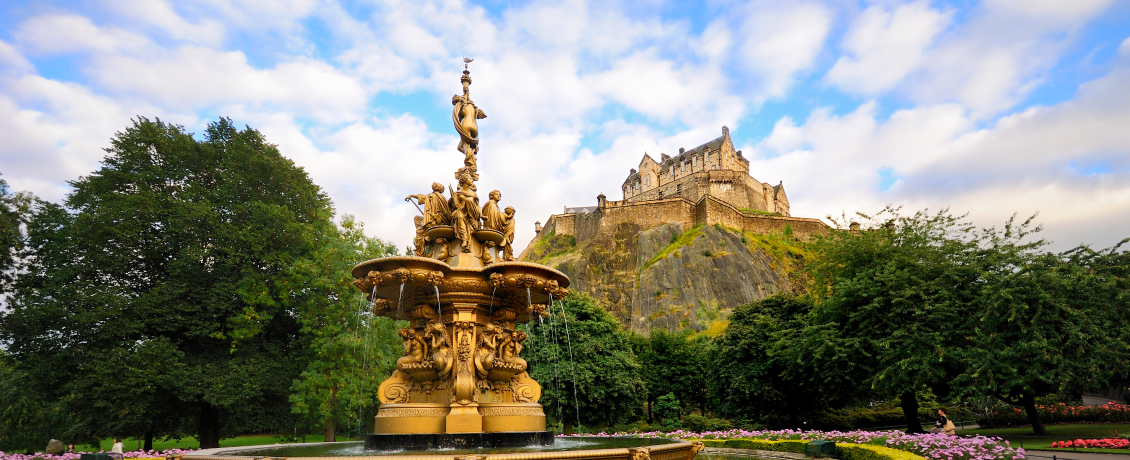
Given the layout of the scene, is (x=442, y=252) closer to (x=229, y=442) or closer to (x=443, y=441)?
(x=443, y=441)

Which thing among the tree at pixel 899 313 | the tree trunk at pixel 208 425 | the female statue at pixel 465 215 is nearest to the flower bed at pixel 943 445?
the tree at pixel 899 313

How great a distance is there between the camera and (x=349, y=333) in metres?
23.8

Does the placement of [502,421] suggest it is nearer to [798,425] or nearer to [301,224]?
[301,224]

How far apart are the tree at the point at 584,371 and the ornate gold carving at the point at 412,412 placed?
629 inches

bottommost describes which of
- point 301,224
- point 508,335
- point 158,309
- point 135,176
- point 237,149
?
point 508,335

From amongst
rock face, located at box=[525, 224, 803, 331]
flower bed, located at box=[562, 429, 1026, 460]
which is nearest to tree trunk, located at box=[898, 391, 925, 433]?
flower bed, located at box=[562, 429, 1026, 460]

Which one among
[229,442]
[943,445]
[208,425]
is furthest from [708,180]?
[943,445]

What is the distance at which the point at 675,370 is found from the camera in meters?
37.9

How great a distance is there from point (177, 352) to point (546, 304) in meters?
17.7

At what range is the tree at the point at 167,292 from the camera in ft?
69.3

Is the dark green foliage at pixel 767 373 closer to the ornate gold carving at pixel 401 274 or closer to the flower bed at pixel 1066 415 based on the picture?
the flower bed at pixel 1066 415

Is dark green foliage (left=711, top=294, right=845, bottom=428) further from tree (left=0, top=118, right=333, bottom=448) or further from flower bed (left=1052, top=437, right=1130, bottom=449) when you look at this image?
tree (left=0, top=118, right=333, bottom=448)

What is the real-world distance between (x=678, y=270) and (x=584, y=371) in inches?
1755

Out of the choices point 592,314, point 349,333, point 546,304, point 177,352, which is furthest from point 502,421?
point 592,314
